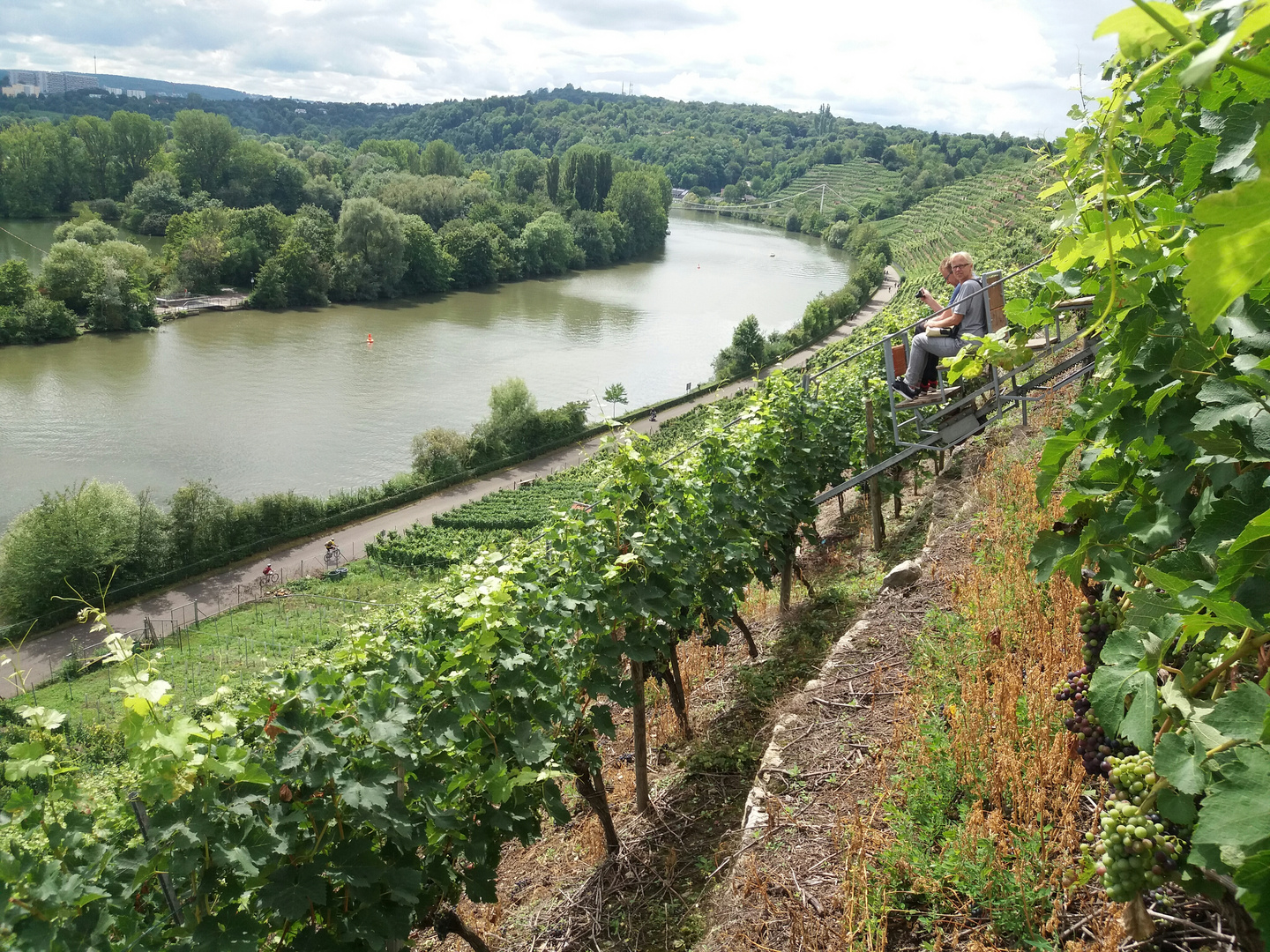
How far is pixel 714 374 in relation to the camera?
47406 millimetres

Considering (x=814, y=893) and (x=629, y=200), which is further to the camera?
(x=629, y=200)

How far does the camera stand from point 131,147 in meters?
87.9

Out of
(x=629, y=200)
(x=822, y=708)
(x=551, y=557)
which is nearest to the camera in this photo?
(x=822, y=708)

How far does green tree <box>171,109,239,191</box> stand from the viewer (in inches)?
3287

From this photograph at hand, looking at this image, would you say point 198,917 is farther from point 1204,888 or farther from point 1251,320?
point 1251,320

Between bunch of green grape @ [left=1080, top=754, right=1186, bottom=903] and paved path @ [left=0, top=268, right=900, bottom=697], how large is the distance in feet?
60.2

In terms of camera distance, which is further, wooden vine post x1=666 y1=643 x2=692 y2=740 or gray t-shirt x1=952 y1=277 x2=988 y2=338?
gray t-shirt x1=952 y1=277 x2=988 y2=338

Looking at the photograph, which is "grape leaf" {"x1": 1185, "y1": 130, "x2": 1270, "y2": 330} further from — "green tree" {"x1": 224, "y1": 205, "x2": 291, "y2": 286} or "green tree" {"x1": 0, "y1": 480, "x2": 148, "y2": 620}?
"green tree" {"x1": 224, "y1": 205, "x2": 291, "y2": 286}

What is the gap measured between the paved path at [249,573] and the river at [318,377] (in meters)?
2.88

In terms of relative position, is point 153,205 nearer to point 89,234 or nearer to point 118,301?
point 89,234

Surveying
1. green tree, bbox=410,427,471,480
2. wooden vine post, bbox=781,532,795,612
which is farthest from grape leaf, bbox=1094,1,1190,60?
green tree, bbox=410,427,471,480

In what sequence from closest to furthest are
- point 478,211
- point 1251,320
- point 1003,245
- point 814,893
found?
point 1251,320 → point 814,893 → point 1003,245 → point 478,211

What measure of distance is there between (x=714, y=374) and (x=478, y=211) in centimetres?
4014

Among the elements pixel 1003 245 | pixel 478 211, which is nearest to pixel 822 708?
pixel 1003 245
